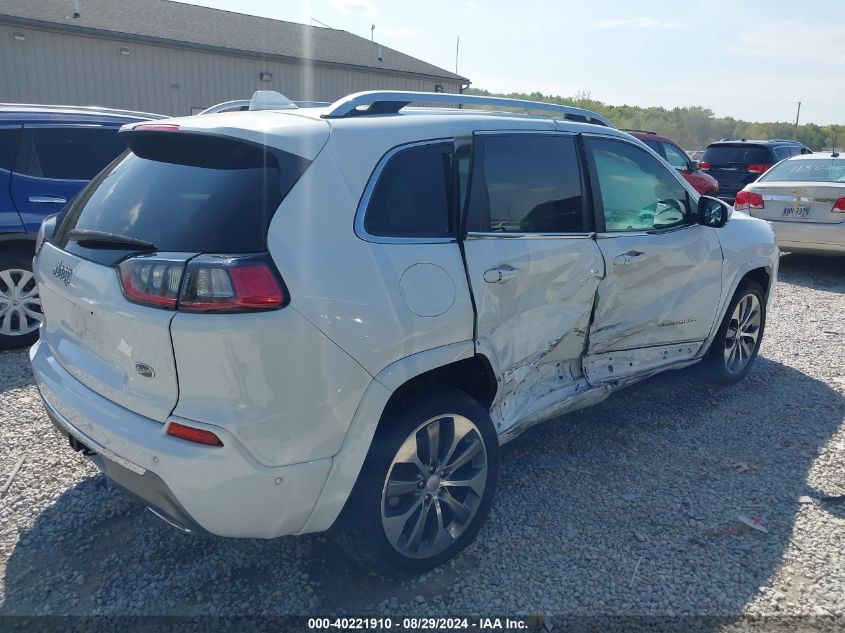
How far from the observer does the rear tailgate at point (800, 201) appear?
8.82 meters

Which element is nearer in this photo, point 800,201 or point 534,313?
point 534,313

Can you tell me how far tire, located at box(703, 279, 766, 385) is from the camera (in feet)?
16.1

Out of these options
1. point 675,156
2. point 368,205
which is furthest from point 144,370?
point 675,156

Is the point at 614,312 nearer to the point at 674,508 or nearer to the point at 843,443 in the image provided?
the point at 674,508

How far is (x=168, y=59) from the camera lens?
18000mm

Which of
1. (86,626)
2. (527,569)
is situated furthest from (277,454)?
(527,569)

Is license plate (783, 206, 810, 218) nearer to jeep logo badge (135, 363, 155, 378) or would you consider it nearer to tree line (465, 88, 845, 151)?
jeep logo badge (135, 363, 155, 378)

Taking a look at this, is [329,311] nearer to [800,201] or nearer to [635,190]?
[635,190]

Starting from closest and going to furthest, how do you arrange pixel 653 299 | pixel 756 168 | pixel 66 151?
pixel 653 299 → pixel 66 151 → pixel 756 168

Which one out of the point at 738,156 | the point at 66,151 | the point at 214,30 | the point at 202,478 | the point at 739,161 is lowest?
the point at 202,478

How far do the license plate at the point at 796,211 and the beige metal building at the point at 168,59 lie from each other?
1475cm

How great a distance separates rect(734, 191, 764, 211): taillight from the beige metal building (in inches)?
553

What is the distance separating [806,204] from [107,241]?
8988 millimetres

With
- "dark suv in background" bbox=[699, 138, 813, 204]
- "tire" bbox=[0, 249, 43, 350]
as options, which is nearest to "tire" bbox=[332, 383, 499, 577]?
"tire" bbox=[0, 249, 43, 350]
